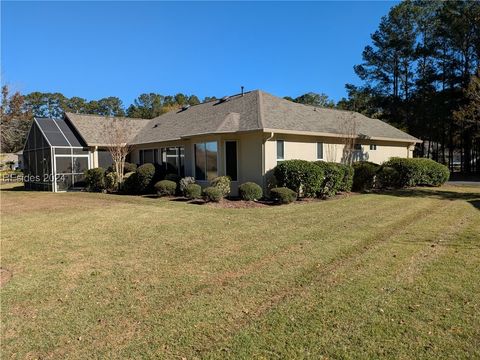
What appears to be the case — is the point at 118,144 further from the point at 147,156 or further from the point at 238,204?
the point at 238,204

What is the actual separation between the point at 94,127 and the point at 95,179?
558 centimetres

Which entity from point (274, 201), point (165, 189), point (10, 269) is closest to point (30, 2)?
point (165, 189)

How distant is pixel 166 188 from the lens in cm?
1584

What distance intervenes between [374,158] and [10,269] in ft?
67.3

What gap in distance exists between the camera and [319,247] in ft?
23.1

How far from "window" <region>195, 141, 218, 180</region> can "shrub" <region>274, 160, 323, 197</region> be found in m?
3.30

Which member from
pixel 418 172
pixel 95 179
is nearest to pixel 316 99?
pixel 418 172

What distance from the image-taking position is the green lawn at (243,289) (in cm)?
354

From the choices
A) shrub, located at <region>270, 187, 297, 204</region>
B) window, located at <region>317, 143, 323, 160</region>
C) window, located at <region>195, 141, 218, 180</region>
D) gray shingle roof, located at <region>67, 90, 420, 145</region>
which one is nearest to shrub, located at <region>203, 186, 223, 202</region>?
shrub, located at <region>270, 187, 297, 204</region>

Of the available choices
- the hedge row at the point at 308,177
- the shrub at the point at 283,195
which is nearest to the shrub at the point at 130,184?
the hedge row at the point at 308,177

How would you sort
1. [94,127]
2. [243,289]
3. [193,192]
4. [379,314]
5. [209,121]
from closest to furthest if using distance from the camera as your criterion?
1. [379,314]
2. [243,289]
3. [193,192]
4. [209,121]
5. [94,127]

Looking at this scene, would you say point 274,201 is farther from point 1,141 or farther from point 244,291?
point 1,141

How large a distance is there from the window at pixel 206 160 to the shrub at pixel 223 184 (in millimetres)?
1290

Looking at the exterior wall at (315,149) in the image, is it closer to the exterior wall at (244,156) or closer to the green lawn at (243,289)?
the exterior wall at (244,156)
